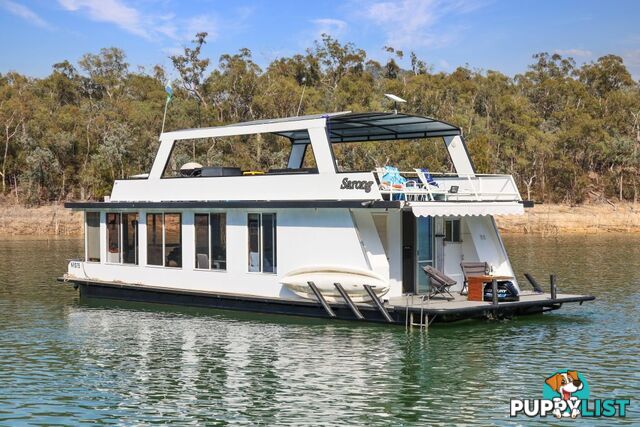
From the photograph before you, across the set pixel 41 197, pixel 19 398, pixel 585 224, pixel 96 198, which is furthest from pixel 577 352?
pixel 41 197

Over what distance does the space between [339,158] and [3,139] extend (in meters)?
27.3

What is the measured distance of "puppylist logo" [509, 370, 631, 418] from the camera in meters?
11.9

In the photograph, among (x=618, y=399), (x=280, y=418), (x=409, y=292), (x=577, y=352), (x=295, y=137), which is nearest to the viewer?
(x=280, y=418)

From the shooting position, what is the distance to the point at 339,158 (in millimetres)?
63375

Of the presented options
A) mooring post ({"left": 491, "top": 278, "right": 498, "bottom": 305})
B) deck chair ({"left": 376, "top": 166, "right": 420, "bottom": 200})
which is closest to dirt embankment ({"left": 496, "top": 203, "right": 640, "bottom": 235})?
deck chair ({"left": 376, "top": 166, "right": 420, "bottom": 200})

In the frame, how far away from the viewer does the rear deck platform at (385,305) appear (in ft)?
57.8

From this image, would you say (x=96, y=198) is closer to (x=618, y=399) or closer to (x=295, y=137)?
(x=295, y=137)

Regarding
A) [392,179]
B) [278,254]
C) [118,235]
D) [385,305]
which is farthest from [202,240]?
[385,305]

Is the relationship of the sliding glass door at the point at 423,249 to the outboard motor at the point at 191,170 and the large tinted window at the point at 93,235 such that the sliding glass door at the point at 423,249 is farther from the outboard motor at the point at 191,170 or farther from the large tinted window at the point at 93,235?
the large tinted window at the point at 93,235

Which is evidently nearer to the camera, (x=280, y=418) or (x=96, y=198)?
(x=280, y=418)

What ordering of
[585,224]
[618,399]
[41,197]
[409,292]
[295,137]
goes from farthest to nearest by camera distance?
1. [41,197]
2. [585,224]
3. [295,137]
4. [409,292]
5. [618,399]

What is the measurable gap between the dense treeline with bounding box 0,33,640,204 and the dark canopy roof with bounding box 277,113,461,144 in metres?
36.7

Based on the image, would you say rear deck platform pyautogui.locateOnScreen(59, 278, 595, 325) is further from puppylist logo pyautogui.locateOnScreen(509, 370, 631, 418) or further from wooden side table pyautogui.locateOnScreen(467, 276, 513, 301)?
puppylist logo pyautogui.locateOnScreen(509, 370, 631, 418)

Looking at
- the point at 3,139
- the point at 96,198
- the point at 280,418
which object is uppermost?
the point at 3,139
